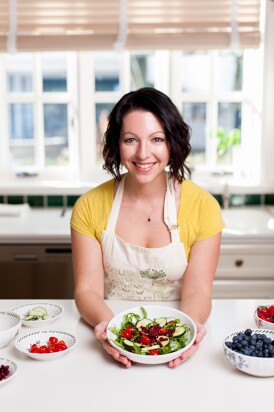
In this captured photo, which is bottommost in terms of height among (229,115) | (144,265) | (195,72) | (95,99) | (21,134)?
(144,265)

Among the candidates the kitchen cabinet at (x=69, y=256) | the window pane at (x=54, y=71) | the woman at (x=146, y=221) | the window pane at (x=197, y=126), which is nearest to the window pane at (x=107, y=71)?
the window pane at (x=54, y=71)

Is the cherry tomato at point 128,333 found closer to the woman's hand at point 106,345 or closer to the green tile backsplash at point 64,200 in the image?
the woman's hand at point 106,345

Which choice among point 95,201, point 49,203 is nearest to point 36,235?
point 49,203

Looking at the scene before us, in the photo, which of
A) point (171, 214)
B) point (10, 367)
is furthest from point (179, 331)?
point (171, 214)

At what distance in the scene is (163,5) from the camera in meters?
3.25

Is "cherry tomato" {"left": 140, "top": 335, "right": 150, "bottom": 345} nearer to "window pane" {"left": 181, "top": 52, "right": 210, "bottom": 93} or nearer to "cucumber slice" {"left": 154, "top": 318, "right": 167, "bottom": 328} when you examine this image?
"cucumber slice" {"left": 154, "top": 318, "right": 167, "bottom": 328}

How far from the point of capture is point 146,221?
1.98 metres

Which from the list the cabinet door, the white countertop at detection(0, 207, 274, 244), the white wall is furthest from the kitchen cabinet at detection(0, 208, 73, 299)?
the white wall

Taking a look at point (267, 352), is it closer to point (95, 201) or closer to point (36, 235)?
point (95, 201)

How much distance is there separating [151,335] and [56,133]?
2410 millimetres

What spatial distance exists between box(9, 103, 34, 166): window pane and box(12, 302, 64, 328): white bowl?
6.72ft

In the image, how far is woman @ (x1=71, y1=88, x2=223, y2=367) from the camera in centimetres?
185

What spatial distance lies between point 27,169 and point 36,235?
960 millimetres

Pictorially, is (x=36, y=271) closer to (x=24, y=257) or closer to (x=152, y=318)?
(x=24, y=257)
